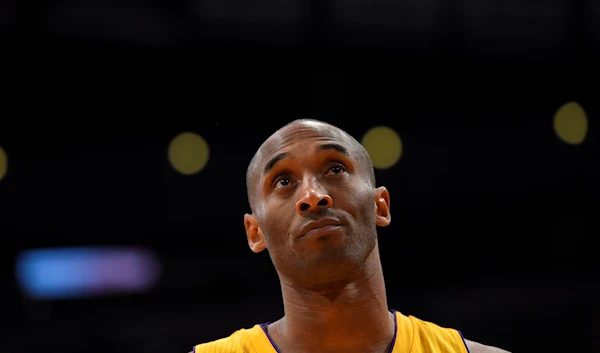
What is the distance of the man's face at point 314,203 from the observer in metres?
1.92

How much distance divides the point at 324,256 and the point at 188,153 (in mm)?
3598

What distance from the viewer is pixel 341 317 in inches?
79.0

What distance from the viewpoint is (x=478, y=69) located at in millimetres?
4840

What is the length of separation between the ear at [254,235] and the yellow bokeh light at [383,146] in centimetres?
301

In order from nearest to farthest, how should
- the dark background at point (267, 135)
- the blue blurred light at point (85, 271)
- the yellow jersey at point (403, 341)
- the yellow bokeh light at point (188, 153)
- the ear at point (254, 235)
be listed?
the yellow jersey at point (403, 341)
the ear at point (254, 235)
the dark background at point (267, 135)
the blue blurred light at point (85, 271)
the yellow bokeh light at point (188, 153)

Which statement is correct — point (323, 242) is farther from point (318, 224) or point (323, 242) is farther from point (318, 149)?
point (318, 149)

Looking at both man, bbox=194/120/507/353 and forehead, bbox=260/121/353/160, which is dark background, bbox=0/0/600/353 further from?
man, bbox=194/120/507/353

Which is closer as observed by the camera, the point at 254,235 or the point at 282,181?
the point at 282,181

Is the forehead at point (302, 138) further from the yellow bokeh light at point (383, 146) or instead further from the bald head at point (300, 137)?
the yellow bokeh light at point (383, 146)

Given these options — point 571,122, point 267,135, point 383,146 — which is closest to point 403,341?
point 267,135

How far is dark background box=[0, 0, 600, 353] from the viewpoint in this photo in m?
4.52

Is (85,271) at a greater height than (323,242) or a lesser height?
greater

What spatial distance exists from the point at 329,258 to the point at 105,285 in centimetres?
370

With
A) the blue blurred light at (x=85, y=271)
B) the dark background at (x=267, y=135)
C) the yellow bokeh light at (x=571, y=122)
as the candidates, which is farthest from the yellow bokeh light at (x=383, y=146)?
the blue blurred light at (x=85, y=271)
